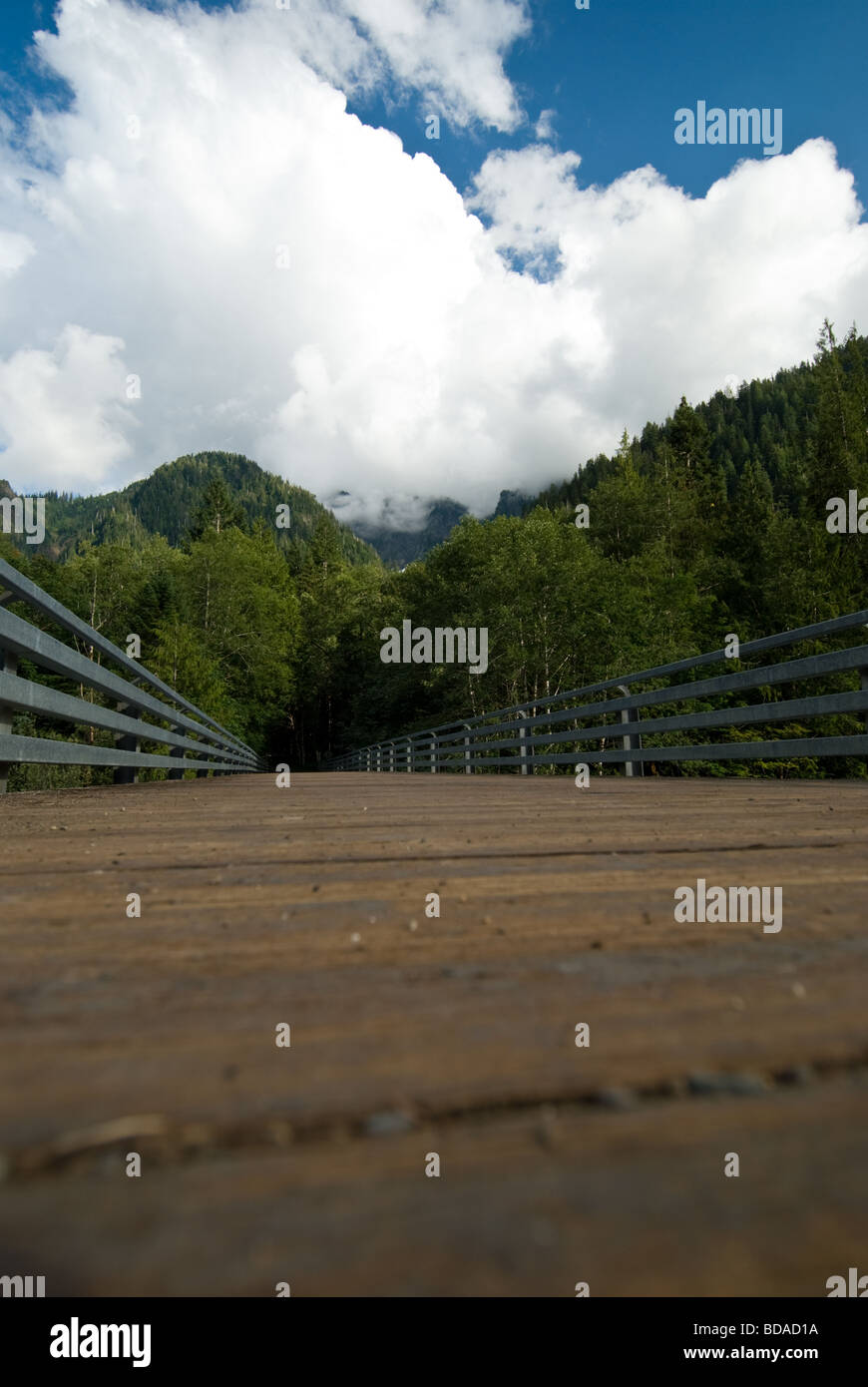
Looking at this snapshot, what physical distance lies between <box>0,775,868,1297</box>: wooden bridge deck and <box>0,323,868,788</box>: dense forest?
23051 millimetres

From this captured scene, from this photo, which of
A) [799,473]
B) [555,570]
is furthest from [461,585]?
[799,473]

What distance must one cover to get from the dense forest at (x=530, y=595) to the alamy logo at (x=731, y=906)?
73.8ft

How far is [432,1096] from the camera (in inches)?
27.9

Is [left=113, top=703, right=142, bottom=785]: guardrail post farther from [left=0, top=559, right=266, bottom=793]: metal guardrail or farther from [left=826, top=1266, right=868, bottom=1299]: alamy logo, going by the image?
[left=826, top=1266, right=868, bottom=1299]: alamy logo

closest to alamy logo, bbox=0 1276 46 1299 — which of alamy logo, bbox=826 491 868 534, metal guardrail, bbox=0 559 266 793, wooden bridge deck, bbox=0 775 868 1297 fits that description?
wooden bridge deck, bbox=0 775 868 1297

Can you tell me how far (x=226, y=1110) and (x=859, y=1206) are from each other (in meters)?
0.51

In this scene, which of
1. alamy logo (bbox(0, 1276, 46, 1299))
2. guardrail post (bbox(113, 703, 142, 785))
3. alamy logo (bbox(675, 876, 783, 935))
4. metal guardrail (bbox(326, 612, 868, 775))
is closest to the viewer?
alamy logo (bbox(0, 1276, 46, 1299))

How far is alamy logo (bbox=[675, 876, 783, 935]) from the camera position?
1.47m

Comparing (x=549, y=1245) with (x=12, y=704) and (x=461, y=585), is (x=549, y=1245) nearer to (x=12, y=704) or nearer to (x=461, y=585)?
(x=12, y=704)
